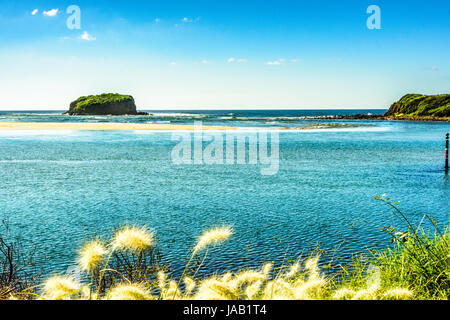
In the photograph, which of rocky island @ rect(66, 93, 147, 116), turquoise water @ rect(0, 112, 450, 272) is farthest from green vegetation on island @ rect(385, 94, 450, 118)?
rocky island @ rect(66, 93, 147, 116)

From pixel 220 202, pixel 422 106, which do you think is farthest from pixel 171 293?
pixel 422 106

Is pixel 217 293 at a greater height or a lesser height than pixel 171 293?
greater

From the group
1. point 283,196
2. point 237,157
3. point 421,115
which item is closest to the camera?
point 283,196

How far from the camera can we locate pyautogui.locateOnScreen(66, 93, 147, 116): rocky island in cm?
18175

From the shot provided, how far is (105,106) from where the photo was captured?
184m

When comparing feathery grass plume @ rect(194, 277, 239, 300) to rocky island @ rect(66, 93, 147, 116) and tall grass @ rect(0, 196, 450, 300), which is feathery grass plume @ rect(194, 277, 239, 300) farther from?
rocky island @ rect(66, 93, 147, 116)

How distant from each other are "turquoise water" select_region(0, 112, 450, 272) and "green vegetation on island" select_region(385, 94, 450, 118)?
83.0 m

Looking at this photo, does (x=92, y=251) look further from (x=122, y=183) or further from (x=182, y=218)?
(x=122, y=183)

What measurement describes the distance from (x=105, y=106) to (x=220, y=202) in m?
178

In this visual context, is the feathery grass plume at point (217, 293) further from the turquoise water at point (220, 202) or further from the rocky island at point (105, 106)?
the rocky island at point (105, 106)

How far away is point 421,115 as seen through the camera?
4176 inches

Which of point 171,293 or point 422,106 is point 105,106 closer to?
point 422,106

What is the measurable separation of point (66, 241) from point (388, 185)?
1426 centimetres
